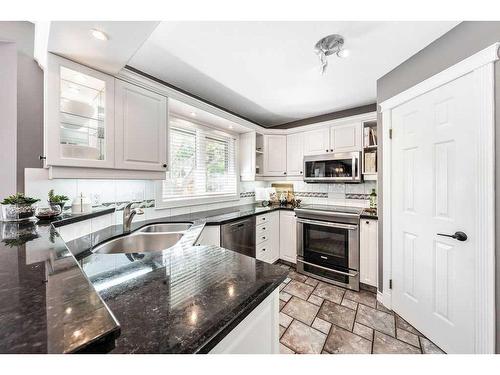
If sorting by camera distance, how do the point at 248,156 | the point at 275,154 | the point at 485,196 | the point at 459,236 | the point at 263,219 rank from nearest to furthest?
1. the point at 485,196
2. the point at 459,236
3. the point at 263,219
4. the point at 248,156
5. the point at 275,154

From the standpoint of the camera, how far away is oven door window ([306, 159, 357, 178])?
2662mm

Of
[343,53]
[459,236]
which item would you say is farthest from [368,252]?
[343,53]

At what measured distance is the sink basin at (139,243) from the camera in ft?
4.90

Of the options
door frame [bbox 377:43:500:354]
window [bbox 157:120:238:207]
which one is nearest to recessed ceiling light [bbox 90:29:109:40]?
window [bbox 157:120:238:207]

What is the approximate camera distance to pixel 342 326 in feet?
5.69

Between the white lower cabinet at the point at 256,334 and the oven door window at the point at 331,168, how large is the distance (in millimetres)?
2290

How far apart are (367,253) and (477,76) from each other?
1.81 metres

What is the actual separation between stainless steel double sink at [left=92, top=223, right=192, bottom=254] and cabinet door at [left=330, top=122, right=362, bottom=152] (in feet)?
7.43

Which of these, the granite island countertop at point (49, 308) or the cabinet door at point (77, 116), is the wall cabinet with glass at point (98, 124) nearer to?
the cabinet door at point (77, 116)

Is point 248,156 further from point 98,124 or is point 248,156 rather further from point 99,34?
point 99,34

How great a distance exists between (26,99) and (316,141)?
3.10m

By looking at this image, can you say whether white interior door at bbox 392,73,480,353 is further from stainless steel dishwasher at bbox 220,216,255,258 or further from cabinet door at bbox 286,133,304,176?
stainless steel dishwasher at bbox 220,216,255,258
